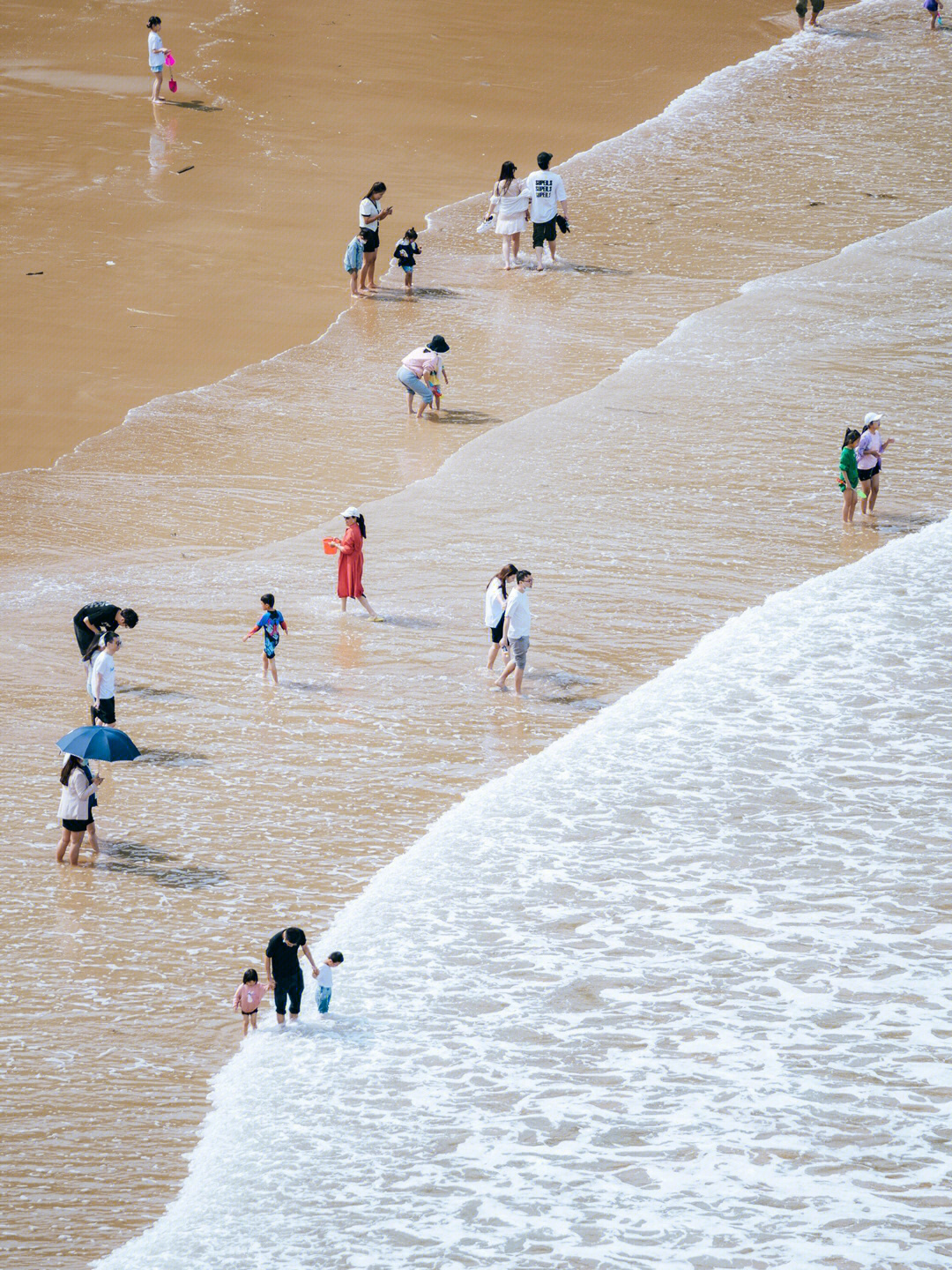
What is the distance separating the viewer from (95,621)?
12930mm

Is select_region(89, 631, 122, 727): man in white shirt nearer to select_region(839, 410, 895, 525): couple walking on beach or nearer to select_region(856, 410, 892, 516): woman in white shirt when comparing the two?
select_region(839, 410, 895, 525): couple walking on beach

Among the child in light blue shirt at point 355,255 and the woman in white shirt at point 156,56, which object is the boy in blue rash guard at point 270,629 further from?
the woman in white shirt at point 156,56

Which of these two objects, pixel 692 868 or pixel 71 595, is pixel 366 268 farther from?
pixel 692 868

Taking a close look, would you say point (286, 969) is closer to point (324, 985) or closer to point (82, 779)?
point (324, 985)

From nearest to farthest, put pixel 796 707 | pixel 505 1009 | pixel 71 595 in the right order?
pixel 505 1009 → pixel 796 707 → pixel 71 595

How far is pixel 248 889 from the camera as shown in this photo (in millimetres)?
10727

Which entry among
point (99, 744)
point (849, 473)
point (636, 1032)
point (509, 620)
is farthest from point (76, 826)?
point (849, 473)

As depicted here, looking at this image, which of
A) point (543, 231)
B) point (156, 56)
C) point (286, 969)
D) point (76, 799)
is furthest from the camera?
point (156, 56)

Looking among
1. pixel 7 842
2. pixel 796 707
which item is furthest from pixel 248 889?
pixel 796 707

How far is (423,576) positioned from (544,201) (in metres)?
10.5

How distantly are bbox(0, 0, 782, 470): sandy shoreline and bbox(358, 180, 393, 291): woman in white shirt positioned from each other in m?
0.52

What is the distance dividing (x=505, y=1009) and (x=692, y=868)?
220 centimetres

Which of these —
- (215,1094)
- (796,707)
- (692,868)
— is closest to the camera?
(215,1094)

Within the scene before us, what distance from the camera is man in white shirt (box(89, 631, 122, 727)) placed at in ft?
40.2
